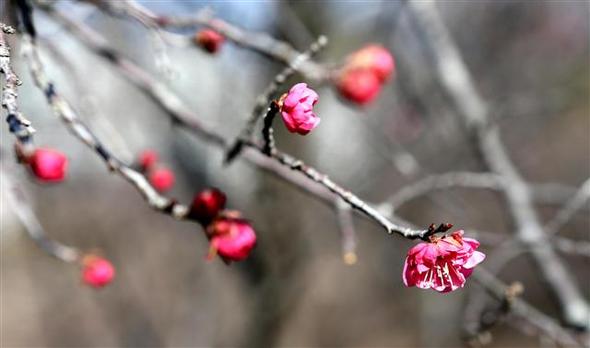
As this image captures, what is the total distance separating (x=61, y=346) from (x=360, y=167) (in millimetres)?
4802

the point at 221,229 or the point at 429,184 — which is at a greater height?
the point at 429,184

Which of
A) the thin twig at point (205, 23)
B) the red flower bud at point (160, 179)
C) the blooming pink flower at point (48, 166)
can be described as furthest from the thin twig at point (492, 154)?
the blooming pink flower at point (48, 166)

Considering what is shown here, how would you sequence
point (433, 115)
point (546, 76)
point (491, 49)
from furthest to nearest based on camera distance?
point (491, 49) < point (546, 76) < point (433, 115)

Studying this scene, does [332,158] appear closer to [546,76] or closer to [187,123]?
[546,76]

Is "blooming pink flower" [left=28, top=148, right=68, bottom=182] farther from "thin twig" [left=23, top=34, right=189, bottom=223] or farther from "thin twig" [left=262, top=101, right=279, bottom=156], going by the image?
"thin twig" [left=262, top=101, right=279, bottom=156]

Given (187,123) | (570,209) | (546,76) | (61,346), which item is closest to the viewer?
(187,123)

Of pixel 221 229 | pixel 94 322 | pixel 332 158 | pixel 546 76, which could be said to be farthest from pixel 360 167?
pixel 94 322

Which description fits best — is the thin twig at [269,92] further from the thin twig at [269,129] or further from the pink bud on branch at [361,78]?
the pink bud on branch at [361,78]

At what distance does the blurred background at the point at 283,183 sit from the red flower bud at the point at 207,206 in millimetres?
422

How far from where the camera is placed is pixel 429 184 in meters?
2.21

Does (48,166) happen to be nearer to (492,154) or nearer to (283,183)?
(492,154)

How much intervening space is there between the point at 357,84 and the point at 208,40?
0.61 meters

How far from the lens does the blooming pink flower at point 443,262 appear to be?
0.98 meters

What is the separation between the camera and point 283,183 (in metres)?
4.14
